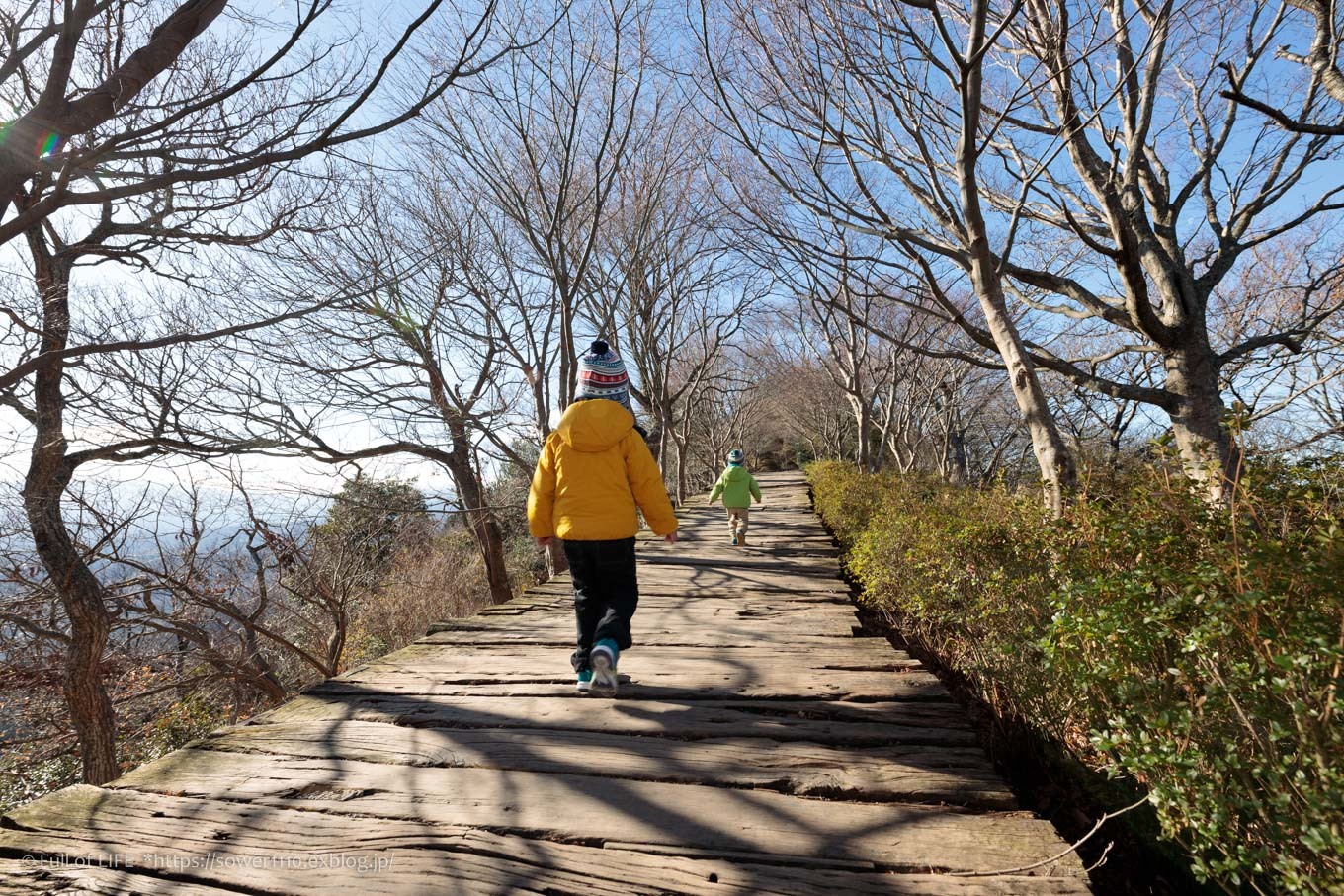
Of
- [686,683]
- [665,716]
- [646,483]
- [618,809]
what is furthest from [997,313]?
[618,809]

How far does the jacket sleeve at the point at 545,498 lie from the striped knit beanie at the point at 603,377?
0.40 m

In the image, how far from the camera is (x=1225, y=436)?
5.21 m

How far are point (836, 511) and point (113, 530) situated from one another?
9.35 m

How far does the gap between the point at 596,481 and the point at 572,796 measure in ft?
4.85

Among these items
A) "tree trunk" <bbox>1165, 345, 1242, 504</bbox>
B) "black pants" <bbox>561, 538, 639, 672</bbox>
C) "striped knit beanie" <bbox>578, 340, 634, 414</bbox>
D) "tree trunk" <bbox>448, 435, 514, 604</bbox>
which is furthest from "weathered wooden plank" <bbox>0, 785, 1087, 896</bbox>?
"tree trunk" <bbox>448, 435, 514, 604</bbox>

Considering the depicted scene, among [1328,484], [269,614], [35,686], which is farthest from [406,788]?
[269,614]

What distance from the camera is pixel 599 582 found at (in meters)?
2.94

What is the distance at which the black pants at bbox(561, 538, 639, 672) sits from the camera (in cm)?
285

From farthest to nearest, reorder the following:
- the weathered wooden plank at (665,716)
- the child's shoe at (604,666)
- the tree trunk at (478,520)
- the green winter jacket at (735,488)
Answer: the tree trunk at (478,520) → the green winter jacket at (735,488) → the child's shoe at (604,666) → the weathered wooden plank at (665,716)

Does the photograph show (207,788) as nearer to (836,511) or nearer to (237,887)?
(237,887)

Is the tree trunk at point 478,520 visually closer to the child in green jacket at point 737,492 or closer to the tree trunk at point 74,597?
the tree trunk at point 74,597

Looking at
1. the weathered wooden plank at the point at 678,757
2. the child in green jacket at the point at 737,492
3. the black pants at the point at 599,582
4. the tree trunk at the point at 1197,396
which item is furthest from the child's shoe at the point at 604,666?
the tree trunk at the point at 1197,396

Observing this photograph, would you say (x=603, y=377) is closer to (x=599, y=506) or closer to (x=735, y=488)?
(x=599, y=506)

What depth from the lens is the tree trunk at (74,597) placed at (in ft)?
20.0
